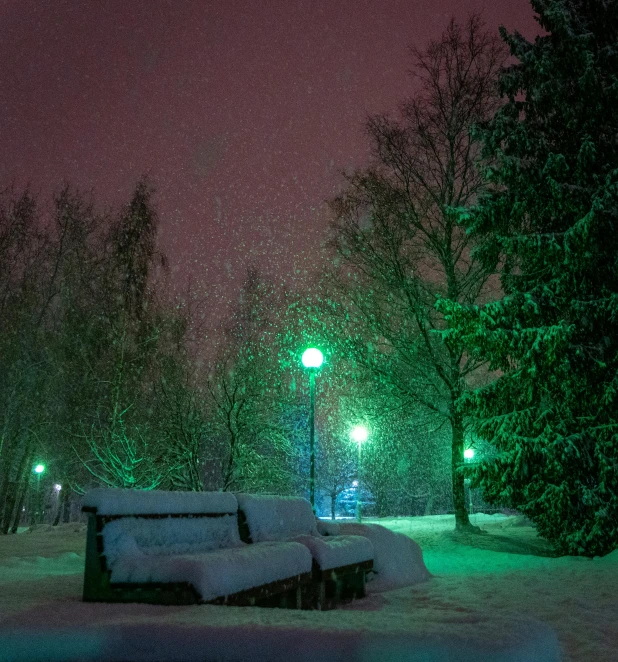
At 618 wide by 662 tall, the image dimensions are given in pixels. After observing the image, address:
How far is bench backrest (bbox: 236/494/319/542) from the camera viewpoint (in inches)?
249

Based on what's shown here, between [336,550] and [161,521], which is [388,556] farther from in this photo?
[161,521]

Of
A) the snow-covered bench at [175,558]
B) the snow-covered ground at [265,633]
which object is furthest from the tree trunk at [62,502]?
the snow-covered ground at [265,633]

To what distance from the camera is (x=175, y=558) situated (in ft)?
13.6

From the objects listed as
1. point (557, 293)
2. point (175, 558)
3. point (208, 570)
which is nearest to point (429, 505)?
point (557, 293)

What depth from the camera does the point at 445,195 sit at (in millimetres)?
16922

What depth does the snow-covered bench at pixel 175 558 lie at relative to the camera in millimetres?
3994

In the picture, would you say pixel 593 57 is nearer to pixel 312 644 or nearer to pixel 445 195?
pixel 445 195

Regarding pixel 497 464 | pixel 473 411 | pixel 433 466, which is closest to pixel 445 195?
pixel 473 411

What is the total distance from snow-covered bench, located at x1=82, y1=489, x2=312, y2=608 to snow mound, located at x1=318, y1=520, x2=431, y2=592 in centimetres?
269

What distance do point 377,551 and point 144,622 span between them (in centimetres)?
570

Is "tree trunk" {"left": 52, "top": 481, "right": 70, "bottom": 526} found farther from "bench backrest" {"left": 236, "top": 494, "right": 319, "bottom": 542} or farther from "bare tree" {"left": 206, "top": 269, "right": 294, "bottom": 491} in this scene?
"bench backrest" {"left": 236, "top": 494, "right": 319, "bottom": 542}

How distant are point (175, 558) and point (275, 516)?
2.82 meters

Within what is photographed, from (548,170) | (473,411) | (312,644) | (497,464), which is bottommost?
(312,644)

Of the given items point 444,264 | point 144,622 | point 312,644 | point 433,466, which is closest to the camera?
point 312,644
